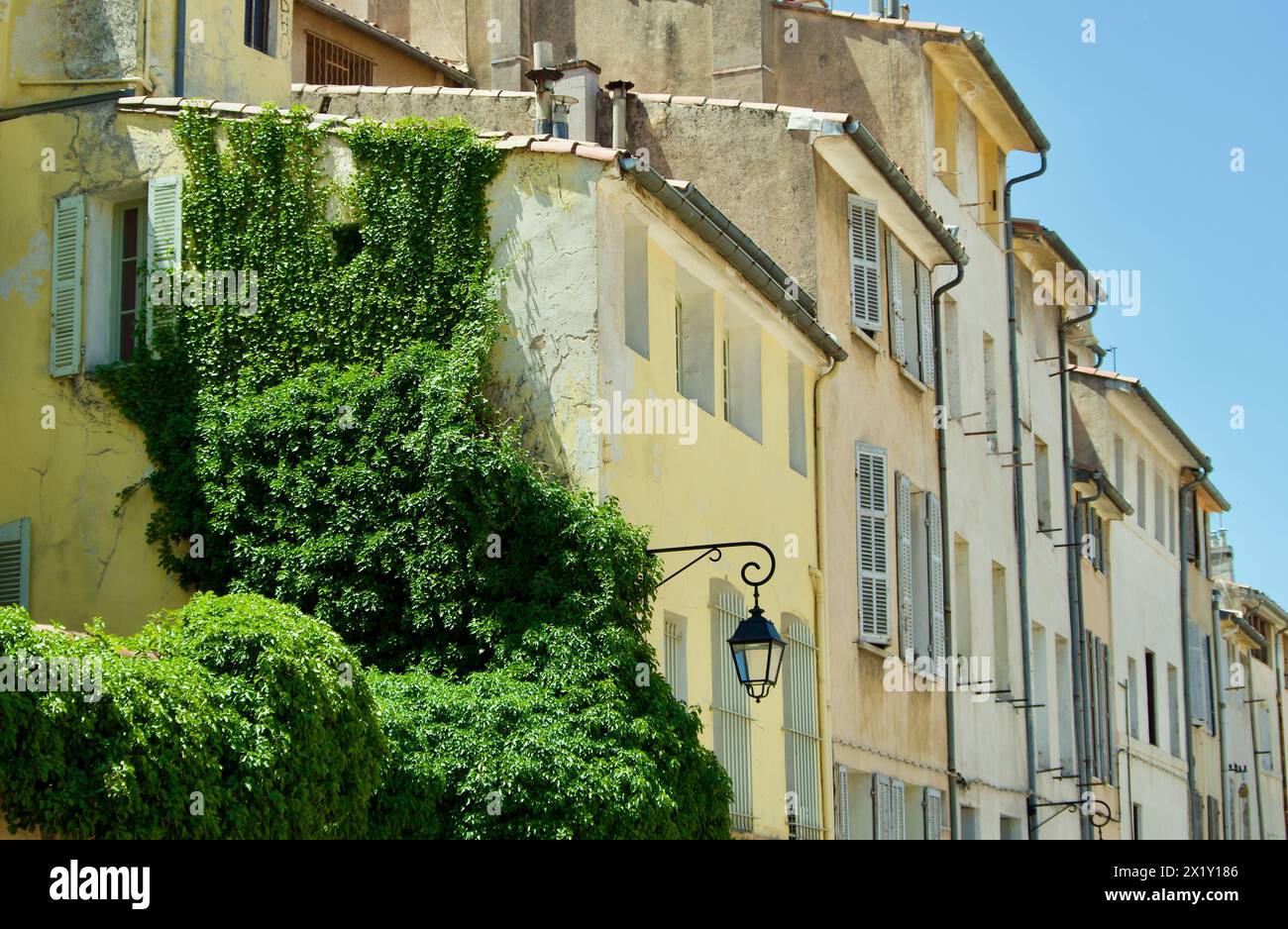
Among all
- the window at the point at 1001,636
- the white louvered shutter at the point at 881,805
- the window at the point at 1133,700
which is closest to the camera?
the white louvered shutter at the point at 881,805

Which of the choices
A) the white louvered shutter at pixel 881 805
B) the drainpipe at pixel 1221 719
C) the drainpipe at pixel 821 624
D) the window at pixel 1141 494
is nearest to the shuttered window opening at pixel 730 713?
the drainpipe at pixel 821 624

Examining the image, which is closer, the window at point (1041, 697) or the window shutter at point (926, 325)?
the window shutter at point (926, 325)

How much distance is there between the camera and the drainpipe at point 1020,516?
2828 centimetres

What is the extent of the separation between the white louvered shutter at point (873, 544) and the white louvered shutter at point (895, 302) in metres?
1.73

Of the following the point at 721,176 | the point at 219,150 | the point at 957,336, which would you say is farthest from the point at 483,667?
the point at 957,336

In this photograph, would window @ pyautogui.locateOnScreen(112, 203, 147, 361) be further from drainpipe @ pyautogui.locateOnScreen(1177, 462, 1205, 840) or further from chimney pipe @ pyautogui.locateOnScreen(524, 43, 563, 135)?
drainpipe @ pyautogui.locateOnScreen(1177, 462, 1205, 840)

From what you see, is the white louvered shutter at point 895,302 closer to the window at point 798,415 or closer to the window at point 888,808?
the window at point 798,415

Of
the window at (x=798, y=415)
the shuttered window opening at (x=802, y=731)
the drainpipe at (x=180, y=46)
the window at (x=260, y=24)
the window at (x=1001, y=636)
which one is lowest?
the shuttered window opening at (x=802, y=731)

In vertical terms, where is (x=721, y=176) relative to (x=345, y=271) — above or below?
above

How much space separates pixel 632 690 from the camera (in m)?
15.4

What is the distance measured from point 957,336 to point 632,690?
13075 mm
